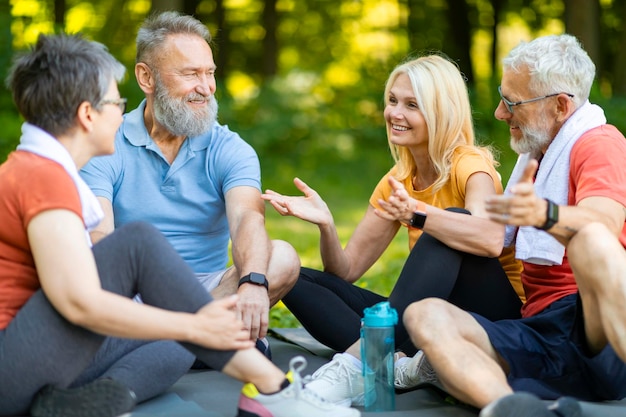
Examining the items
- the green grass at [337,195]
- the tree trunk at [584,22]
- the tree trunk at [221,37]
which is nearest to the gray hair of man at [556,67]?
the green grass at [337,195]

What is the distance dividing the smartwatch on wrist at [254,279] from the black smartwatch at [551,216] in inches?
50.8

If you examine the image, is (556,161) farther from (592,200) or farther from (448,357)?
(448,357)

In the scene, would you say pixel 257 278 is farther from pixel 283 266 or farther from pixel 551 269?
pixel 551 269

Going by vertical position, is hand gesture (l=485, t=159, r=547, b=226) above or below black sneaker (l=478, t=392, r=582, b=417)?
above

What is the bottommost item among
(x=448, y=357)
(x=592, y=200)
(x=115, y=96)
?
(x=448, y=357)

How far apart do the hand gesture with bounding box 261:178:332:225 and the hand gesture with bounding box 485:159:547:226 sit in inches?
48.6

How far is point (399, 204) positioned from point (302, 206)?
0.59 metres

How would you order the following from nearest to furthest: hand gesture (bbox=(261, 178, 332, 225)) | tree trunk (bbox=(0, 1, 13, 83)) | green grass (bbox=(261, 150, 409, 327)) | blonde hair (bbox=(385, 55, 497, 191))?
hand gesture (bbox=(261, 178, 332, 225)) < blonde hair (bbox=(385, 55, 497, 191)) < green grass (bbox=(261, 150, 409, 327)) < tree trunk (bbox=(0, 1, 13, 83))

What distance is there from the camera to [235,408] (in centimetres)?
357

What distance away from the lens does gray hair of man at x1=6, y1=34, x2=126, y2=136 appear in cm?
310

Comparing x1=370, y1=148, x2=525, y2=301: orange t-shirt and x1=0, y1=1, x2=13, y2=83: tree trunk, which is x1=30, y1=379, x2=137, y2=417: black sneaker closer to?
x1=370, y1=148, x2=525, y2=301: orange t-shirt

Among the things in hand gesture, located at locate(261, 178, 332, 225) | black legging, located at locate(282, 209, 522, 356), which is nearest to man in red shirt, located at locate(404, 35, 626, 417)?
black legging, located at locate(282, 209, 522, 356)

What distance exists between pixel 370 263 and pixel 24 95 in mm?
2088

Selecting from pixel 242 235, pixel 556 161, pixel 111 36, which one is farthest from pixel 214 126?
pixel 111 36
